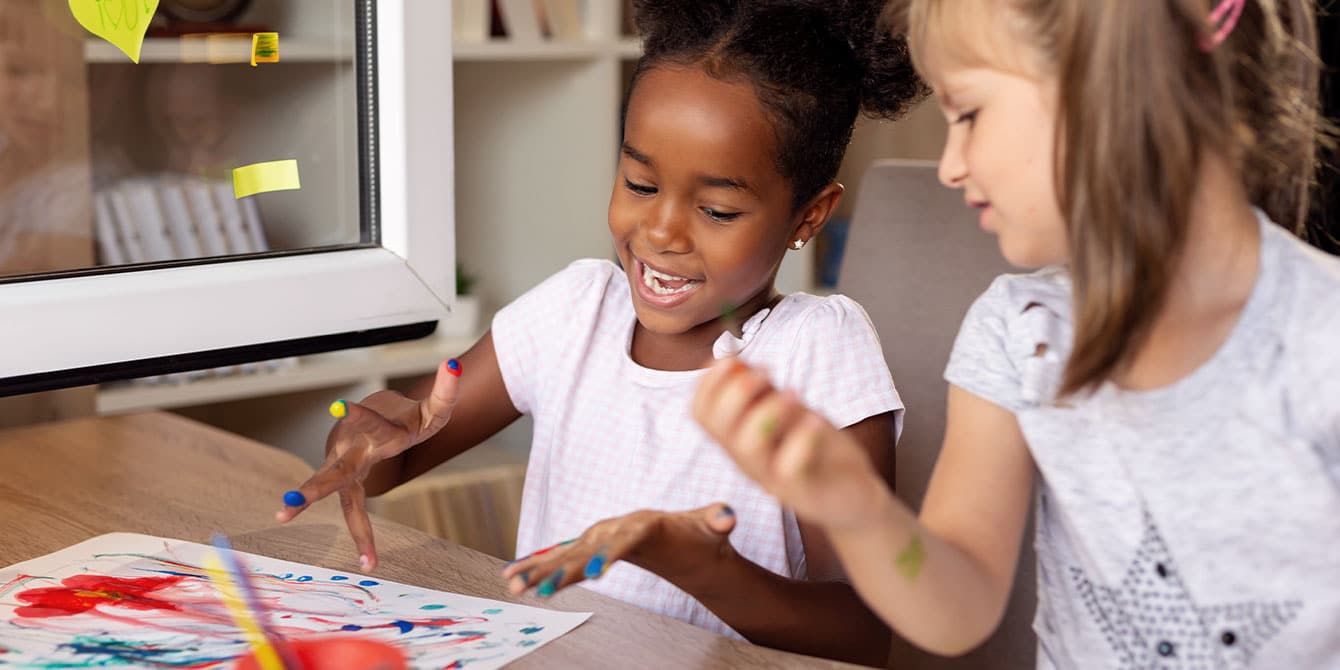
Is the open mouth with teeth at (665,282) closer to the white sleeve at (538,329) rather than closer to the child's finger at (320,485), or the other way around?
the white sleeve at (538,329)

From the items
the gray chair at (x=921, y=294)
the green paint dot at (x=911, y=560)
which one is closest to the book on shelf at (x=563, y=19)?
the gray chair at (x=921, y=294)

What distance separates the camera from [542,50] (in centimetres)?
197

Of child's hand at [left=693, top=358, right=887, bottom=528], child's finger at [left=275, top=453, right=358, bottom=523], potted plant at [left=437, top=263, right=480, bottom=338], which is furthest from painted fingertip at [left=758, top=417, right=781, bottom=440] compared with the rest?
potted plant at [left=437, top=263, right=480, bottom=338]

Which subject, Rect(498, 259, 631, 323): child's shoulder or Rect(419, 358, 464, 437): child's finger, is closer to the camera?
Rect(419, 358, 464, 437): child's finger

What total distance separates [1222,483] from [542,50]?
A: 58.6 inches

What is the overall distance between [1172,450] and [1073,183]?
15 centimetres

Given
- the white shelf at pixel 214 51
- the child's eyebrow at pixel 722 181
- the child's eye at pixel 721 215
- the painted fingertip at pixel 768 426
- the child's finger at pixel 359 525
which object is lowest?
the child's finger at pixel 359 525

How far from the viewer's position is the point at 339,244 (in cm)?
87

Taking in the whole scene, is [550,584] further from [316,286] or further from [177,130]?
[177,130]

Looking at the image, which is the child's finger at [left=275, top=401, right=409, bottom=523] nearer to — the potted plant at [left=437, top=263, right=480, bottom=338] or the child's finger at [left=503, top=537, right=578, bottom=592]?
the child's finger at [left=503, top=537, right=578, bottom=592]

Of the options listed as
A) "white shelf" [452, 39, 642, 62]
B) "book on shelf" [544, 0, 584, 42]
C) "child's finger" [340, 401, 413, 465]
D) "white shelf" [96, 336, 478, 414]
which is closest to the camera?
"child's finger" [340, 401, 413, 465]

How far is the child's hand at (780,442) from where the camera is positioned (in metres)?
0.51

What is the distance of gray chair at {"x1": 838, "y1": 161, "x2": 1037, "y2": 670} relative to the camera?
102cm

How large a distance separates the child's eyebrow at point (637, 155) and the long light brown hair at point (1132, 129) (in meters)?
0.30
